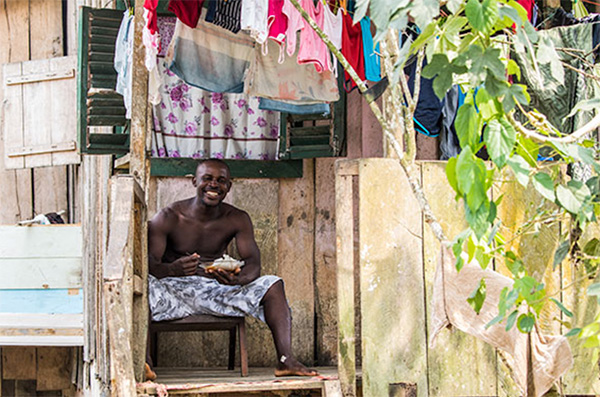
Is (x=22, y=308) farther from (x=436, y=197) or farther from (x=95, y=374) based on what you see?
(x=436, y=197)

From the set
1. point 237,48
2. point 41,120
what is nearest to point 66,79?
point 41,120

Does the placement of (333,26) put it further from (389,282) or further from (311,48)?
(389,282)

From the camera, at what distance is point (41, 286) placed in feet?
24.3

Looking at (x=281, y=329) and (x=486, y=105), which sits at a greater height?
(x=486, y=105)

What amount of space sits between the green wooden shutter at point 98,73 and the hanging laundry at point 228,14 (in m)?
0.80

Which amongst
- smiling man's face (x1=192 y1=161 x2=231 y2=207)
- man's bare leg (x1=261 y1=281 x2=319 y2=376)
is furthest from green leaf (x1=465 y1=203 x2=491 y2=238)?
smiling man's face (x1=192 y1=161 x2=231 y2=207)

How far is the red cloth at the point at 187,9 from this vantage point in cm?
621

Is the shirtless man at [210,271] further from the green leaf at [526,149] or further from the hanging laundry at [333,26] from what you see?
the green leaf at [526,149]

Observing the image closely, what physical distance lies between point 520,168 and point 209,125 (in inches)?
180

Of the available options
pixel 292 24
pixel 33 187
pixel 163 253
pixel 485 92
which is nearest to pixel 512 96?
pixel 485 92

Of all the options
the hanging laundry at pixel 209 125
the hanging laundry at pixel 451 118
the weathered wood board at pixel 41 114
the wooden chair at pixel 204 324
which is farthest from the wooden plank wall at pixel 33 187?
the hanging laundry at pixel 451 118

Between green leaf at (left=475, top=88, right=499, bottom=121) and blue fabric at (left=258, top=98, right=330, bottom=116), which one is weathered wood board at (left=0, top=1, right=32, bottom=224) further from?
green leaf at (left=475, top=88, right=499, bottom=121)

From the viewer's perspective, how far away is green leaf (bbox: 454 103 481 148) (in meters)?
3.12

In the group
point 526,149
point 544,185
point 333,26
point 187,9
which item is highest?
point 187,9
